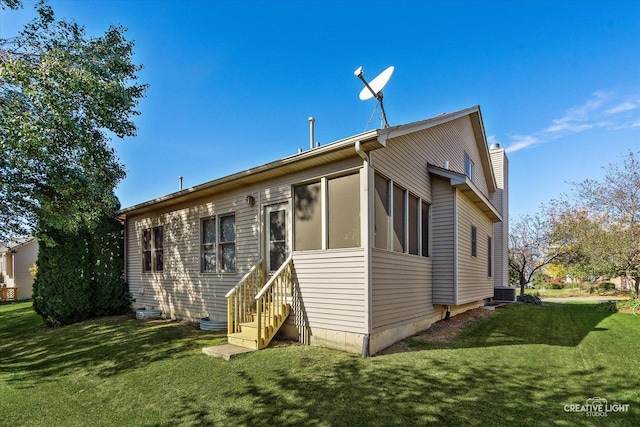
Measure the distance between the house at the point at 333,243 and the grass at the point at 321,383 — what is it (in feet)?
2.38

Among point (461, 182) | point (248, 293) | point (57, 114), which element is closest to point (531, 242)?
point (461, 182)

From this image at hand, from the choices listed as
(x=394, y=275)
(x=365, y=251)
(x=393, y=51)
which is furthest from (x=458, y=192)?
(x=393, y=51)

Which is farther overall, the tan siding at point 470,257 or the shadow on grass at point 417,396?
the tan siding at point 470,257

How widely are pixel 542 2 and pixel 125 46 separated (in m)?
10.4

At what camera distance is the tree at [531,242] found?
21.3 meters

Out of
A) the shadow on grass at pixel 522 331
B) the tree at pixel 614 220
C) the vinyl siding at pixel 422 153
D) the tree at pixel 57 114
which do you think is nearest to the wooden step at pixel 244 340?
the shadow on grass at pixel 522 331

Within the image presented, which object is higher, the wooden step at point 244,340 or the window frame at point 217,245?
the window frame at point 217,245

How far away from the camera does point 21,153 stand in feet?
21.9

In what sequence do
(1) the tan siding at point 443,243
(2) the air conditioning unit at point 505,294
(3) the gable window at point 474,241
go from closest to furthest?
1. (1) the tan siding at point 443,243
2. (3) the gable window at point 474,241
3. (2) the air conditioning unit at point 505,294

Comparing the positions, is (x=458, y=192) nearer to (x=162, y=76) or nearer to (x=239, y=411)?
(x=239, y=411)

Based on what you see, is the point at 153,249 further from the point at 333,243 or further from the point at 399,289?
the point at 399,289

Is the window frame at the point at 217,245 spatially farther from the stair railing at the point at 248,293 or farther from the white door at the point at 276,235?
the white door at the point at 276,235

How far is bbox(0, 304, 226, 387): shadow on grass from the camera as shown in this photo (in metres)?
6.16

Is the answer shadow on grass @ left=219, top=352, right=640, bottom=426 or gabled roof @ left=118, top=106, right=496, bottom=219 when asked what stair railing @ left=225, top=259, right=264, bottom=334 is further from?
shadow on grass @ left=219, top=352, right=640, bottom=426
